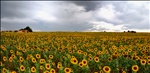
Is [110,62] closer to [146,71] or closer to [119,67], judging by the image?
[119,67]

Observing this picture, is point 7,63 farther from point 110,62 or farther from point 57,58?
point 110,62

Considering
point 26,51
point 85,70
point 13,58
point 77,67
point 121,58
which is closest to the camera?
point 85,70

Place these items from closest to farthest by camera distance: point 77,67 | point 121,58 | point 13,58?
1. point 77,67
2. point 121,58
3. point 13,58

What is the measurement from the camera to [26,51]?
41.0ft

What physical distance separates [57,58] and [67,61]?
1.48 m

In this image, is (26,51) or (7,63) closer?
(7,63)

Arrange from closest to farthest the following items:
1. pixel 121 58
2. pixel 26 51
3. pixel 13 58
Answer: pixel 121 58 → pixel 13 58 → pixel 26 51

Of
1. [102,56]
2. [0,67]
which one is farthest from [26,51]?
[102,56]

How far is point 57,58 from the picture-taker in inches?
449

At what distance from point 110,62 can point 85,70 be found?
1189 mm

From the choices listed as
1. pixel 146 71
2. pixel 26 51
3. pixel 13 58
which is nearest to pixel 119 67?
pixel 146 71

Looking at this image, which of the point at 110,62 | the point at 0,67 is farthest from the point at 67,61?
the point at 0,67

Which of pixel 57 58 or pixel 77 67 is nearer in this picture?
pixel 77 67

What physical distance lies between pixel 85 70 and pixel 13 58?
148 inches
